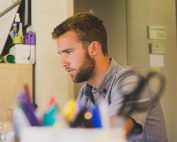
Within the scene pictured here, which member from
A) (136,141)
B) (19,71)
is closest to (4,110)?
(19,71)

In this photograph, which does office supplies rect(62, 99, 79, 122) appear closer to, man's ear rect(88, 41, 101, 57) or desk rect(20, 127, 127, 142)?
desk rect(20, 127, 127, 142)

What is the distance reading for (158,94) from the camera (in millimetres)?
424

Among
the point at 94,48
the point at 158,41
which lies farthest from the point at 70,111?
the point at 158,41

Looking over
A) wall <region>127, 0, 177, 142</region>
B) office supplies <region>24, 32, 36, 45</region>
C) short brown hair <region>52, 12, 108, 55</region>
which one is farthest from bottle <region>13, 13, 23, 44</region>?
wall <region>127, 0, 177, 142</region>

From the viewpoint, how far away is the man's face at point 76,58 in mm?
1447

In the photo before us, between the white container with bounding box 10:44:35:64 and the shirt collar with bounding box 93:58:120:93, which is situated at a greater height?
the white container with bounding box 10:44:35:64

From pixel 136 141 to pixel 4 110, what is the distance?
0.95m

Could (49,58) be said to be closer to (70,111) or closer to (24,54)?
(24,54)

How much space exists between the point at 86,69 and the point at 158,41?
42.3 inches

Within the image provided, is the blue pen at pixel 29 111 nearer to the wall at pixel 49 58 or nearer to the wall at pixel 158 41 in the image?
the wall at pixel 49 58

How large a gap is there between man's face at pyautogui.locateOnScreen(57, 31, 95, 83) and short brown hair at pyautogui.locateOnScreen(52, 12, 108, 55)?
0.02 m

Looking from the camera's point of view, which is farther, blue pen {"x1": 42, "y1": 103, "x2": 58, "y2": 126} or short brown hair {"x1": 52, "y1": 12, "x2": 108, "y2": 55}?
→ short brown hair {"x1": 52, "y1": 12, "x2": 108, "y2": 55}

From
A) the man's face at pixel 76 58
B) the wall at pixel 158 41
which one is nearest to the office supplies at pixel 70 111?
the man's face at pixel 76 58

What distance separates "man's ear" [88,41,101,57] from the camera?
1.46m
